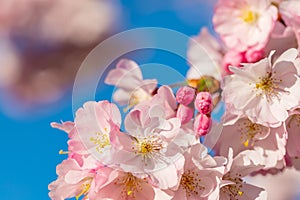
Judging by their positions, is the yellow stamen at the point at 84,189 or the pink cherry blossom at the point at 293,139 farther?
the pink cherry blossom at the point at 293,139

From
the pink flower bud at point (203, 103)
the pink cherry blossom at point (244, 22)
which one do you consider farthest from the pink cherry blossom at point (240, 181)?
the pink cherry blossom at point (244, 22)

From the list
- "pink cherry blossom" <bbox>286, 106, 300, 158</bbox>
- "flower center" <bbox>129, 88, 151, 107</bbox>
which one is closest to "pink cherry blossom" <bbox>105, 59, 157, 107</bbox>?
"flower center" <bbox>129, 88, 151, 107</bbox>

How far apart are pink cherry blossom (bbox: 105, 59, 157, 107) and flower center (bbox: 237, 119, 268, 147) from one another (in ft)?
0.55

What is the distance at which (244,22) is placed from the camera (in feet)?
4.12

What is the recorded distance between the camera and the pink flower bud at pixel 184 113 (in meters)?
0.98

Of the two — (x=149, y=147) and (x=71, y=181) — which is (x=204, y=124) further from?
(x=71, y=181)

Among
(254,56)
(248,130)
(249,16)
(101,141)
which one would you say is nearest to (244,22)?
(249,16)

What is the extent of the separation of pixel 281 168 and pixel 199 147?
25cm

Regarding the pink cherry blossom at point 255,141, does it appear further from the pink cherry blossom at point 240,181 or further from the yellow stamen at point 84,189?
the yellow stamen at point 84,189

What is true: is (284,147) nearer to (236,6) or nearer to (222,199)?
(222,199)

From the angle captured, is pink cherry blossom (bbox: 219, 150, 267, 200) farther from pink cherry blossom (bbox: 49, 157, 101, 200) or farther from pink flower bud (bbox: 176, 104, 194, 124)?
pink cherry blossom (bbox: 49, 157, 101, 200)

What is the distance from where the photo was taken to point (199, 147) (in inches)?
38.4

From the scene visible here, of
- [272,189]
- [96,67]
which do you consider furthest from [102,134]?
[272,189]

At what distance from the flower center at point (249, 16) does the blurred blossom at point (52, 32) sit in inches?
16.3
